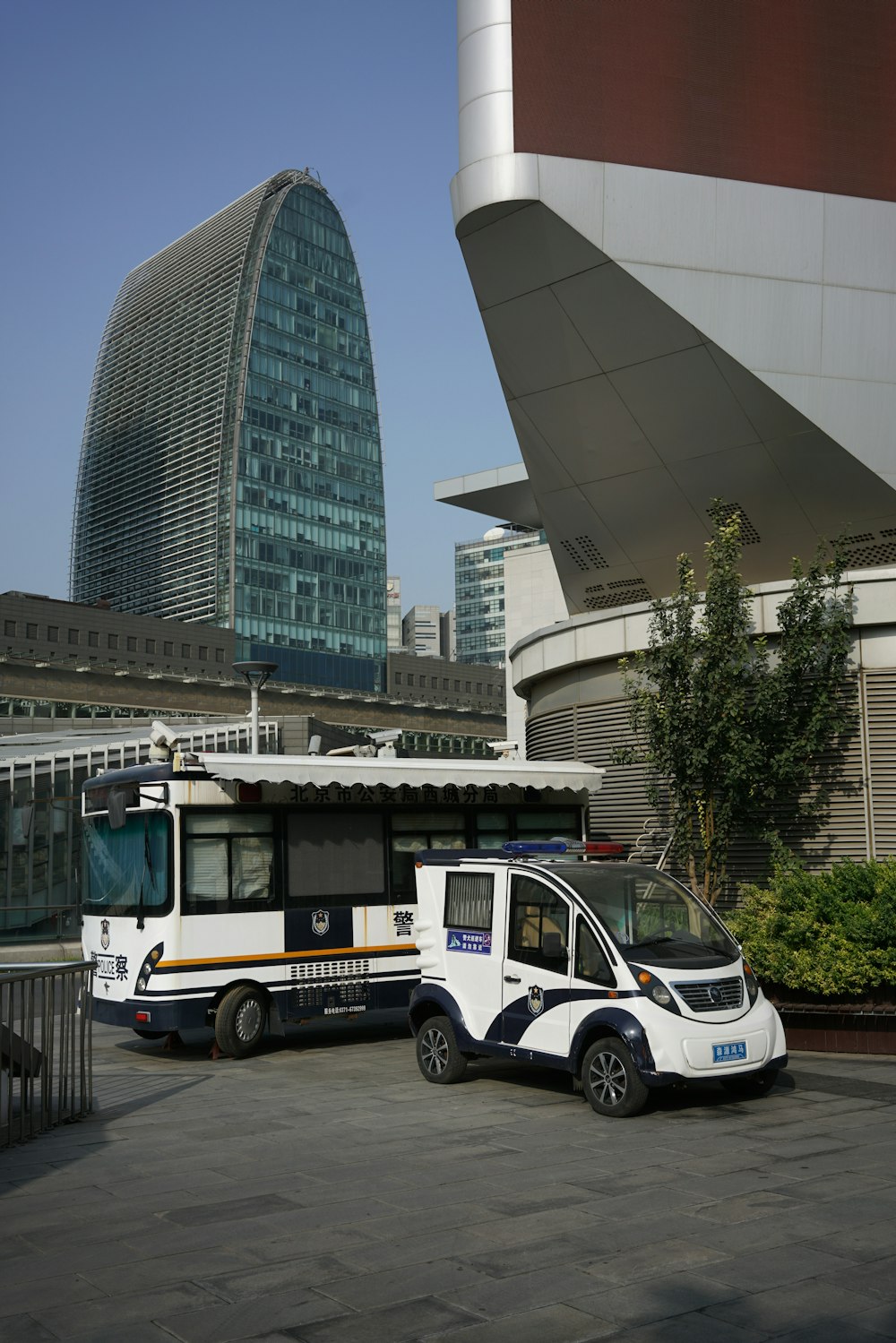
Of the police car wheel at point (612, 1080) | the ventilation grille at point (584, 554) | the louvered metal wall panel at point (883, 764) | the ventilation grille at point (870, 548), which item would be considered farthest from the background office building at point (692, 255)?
the police car wheel at point (612, 1080)

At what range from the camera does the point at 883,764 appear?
16.4 meters

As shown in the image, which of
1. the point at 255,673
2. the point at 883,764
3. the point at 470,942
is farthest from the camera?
the point at 255,673

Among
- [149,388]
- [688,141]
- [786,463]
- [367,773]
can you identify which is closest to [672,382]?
[786,463]

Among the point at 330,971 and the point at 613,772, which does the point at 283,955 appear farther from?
the point at 613,772

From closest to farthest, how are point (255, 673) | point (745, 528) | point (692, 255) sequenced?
point (692, 255) → point (745, 528) → point (255, 673)

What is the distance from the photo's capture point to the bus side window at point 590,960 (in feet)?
35.4

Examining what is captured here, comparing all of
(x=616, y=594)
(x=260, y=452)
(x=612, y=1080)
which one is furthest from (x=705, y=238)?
(x=260, y=452)

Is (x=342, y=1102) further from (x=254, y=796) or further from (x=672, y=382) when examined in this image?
(x=672, y=382)

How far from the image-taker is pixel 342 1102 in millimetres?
11617

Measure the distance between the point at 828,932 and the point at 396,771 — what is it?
17.2 feet

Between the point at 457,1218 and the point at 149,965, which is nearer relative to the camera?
the point at 457,1218

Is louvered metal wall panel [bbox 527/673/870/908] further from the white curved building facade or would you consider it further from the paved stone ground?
the paved stone ground

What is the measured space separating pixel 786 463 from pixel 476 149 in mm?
6515

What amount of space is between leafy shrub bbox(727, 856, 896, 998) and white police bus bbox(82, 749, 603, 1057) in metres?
3.96
